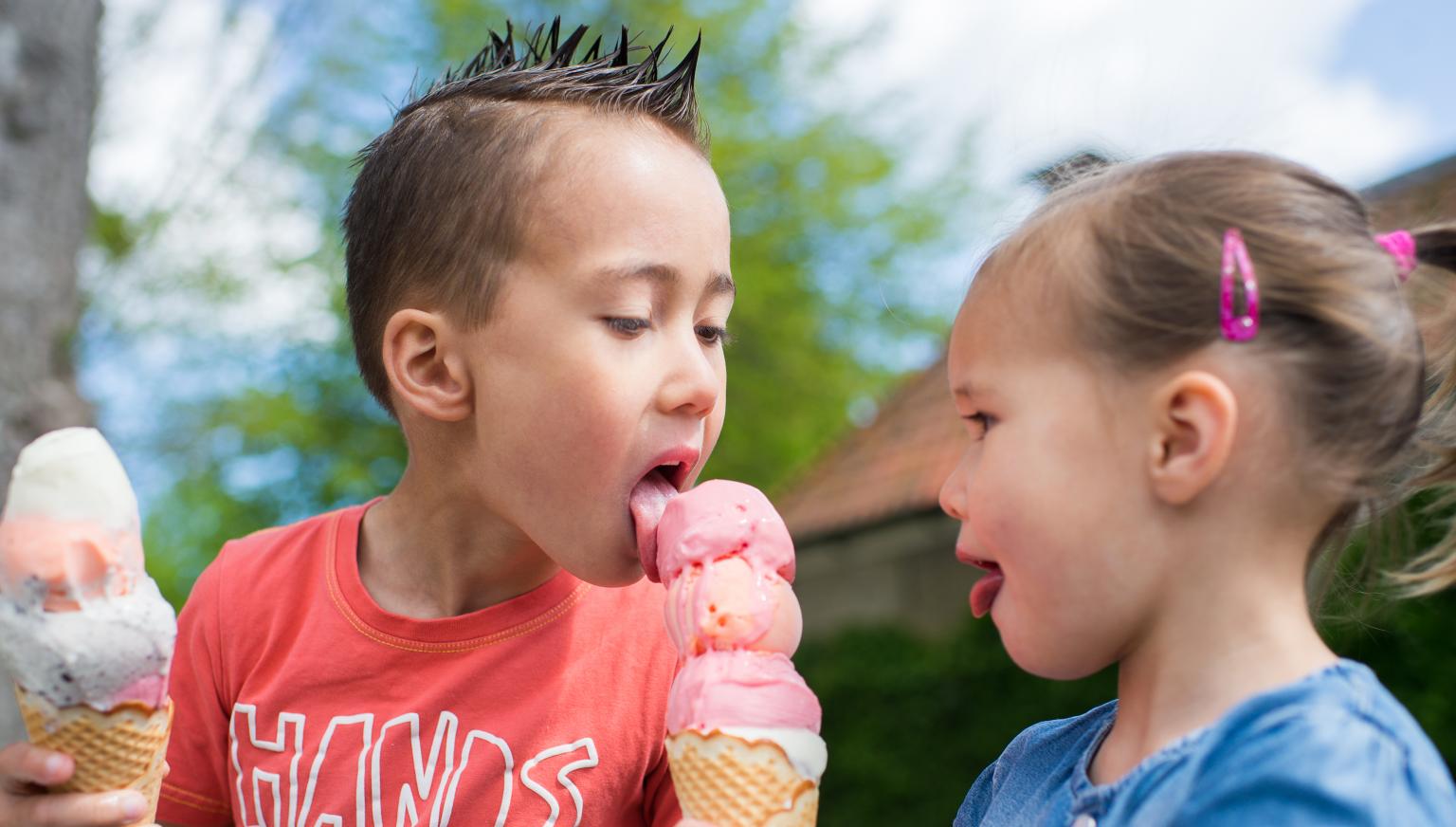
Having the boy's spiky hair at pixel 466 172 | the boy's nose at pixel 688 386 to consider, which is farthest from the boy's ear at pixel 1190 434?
the boy's spiky hair at pixel 466 172

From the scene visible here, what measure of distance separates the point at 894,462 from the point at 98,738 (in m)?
12.5

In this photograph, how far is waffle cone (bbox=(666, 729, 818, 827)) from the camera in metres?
1.91

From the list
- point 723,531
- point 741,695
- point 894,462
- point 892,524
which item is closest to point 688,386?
point 723,531

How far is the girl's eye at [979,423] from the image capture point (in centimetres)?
204

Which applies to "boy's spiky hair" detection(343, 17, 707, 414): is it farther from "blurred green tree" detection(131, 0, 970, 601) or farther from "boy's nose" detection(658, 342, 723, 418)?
"blurred green tree" detection(131, 0, 970, 601)

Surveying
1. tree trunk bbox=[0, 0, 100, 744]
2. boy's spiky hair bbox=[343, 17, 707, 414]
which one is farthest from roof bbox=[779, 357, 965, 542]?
boy's spiky hair bbox=[343, 17, 707, 414]

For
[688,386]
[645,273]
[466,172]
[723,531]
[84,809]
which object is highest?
[466,172]

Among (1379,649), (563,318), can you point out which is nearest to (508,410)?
(563,318)

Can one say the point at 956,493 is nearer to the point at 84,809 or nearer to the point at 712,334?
the point at 712,334

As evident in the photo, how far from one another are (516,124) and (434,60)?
14.8m

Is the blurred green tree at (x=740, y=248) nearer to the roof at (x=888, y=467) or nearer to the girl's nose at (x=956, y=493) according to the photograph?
the roof at (x=888, y=467)

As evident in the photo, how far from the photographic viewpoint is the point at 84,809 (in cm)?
196

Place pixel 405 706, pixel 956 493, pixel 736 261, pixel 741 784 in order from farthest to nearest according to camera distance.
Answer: pixel 736 261, pixel 405 706, pixel 956 493, pixel 741 784

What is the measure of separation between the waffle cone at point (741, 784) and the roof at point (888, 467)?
997 centimetres
